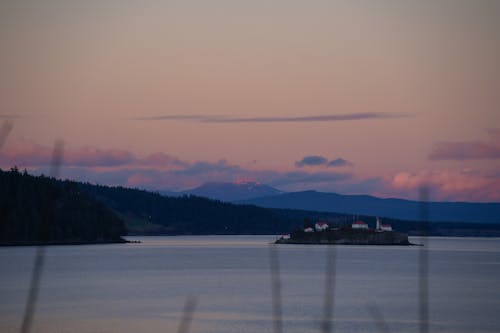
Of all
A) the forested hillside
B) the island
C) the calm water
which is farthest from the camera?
the island

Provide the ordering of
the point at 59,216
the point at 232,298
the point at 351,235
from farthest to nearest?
the point at 351,235 < the point at 59,216 < the point at 232,298

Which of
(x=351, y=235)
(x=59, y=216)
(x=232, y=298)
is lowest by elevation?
(x=232, y=298)

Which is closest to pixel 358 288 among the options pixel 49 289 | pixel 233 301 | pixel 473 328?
pixel 233 301

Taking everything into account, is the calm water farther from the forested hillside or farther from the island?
the island

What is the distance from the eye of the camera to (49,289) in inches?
2608

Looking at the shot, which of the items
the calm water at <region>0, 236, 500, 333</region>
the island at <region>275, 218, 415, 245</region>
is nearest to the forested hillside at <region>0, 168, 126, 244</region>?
the calm water at <region>0, 236, 500, 333</region>

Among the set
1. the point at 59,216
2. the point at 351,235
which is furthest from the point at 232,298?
the point at 351,235

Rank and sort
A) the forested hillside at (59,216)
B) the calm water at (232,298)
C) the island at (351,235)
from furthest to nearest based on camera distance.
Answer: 1. the island at (351,235)
2. the forested hillside at (59,216)
3. the calm water at (232,298)

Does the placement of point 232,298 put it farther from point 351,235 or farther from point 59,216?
point 351,235

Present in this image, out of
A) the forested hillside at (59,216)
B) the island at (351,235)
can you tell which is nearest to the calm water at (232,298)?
the forested hillside at (59,216)

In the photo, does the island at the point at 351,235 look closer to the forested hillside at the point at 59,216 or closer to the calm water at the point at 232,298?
the forested hillside at the point at 59,216

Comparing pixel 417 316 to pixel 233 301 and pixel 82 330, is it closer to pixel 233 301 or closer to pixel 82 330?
pixel 233 301

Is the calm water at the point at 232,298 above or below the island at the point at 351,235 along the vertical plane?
below

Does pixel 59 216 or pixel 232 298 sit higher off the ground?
pixel 59 216
